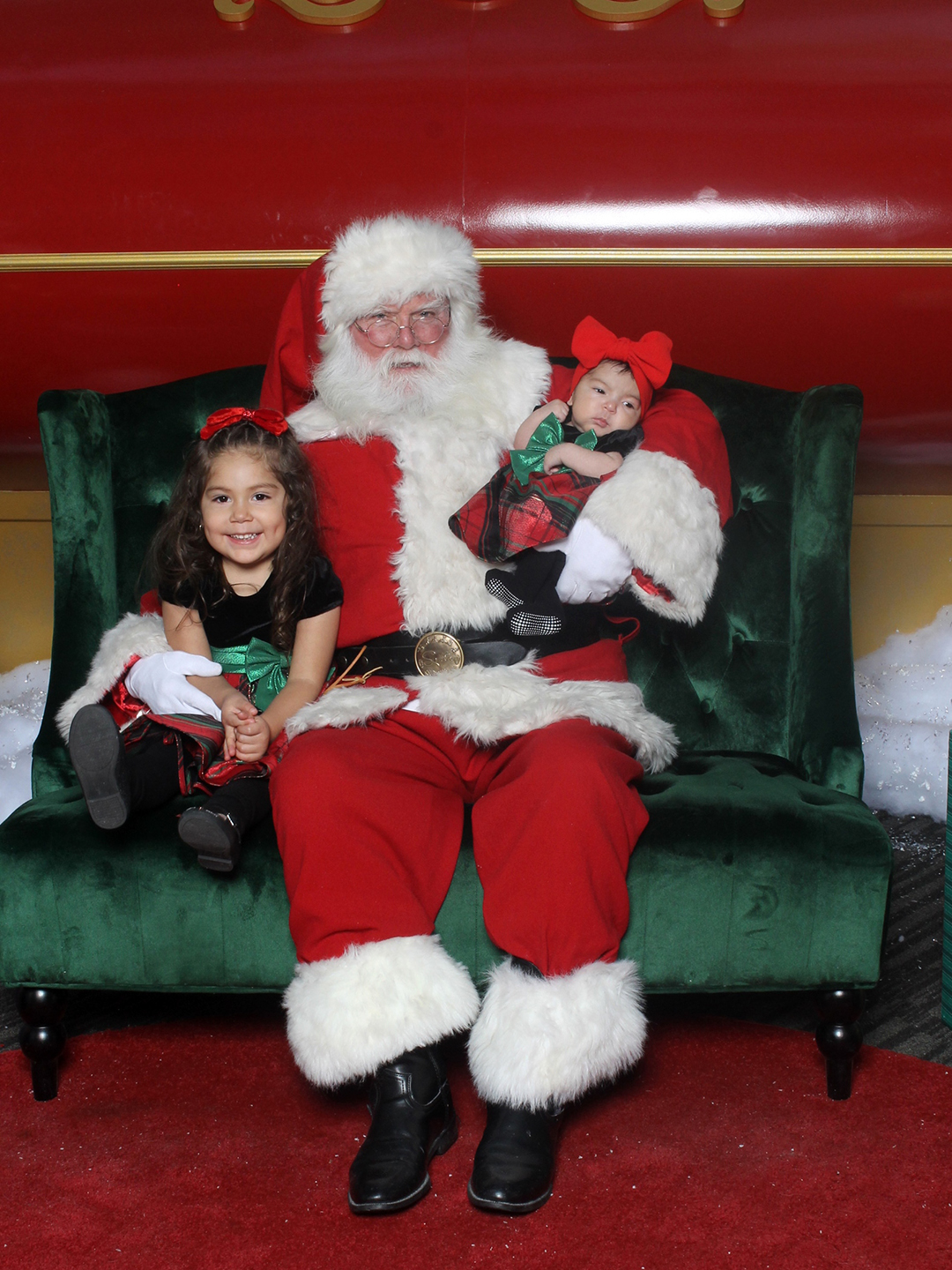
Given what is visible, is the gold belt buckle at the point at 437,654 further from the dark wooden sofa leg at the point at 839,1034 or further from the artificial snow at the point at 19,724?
the artificial snow at the point at 19,724

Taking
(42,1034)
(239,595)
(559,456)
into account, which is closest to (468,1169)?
(42,1034)

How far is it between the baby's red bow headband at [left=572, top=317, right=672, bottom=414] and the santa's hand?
0.25 m

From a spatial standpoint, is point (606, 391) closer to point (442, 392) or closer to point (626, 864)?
point (442, 392)

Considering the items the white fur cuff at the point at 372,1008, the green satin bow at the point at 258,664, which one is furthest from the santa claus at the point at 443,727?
the green satin bow at the point at 258,664

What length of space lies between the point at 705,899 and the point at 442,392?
36.9 inches

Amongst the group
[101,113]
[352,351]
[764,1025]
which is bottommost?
[764,1025]

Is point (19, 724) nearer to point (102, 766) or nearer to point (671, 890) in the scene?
point (102, 766)

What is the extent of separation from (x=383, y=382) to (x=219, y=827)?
2.70 feet

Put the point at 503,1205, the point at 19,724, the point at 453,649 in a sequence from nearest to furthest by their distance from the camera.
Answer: the point at 503,1205 < the point at 453,649 < the point at 19,724

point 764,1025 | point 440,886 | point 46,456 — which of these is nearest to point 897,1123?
point 764,1025

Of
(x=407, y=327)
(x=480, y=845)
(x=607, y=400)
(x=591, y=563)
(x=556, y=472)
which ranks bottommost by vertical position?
(x=480, y=845)

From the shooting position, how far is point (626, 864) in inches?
57.2

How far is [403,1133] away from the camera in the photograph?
134 cm

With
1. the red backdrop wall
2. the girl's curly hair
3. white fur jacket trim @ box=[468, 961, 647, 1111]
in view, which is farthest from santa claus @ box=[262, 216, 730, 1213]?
the red backdrop wall
